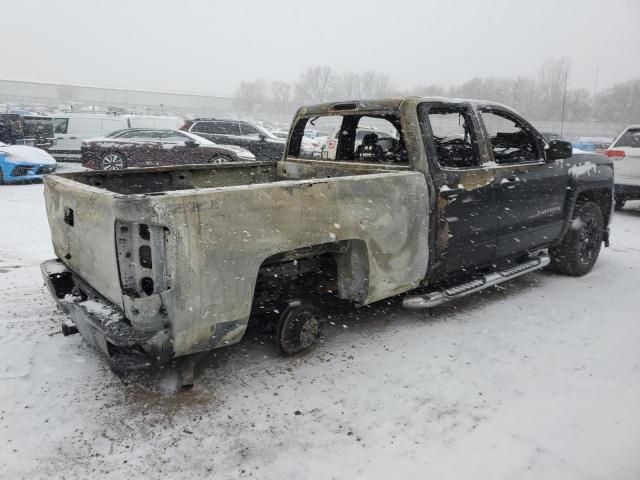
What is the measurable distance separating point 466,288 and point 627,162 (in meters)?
6.87

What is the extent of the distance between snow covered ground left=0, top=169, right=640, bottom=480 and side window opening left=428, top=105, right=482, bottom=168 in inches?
53.3

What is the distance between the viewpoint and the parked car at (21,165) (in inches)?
449

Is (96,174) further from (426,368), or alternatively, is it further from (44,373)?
(426,368)

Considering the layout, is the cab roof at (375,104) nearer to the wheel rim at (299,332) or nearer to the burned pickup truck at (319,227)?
the burned pickup truck at (319,227)

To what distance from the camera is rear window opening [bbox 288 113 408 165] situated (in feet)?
14.0

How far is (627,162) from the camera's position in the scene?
9.19 metres

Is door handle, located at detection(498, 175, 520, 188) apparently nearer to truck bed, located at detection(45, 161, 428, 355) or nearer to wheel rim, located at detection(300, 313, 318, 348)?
truck bed, located at detection(45, 161, 428, 355)

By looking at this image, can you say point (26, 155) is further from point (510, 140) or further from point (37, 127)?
point (510, 140)

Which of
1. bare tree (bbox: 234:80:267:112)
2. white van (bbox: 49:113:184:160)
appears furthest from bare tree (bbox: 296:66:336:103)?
white van (bbox: 49:113:184:160)

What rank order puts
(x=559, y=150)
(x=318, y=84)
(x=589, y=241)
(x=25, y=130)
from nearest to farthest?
(x=559, y=150) → (x=589, y=241) → (x=25, y=130) → (x=318, y=84)

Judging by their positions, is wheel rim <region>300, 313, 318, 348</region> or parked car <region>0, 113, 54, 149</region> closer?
wheel rim <region>300, 313, 318, 348</region>

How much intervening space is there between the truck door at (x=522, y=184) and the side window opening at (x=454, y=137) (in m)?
0.15

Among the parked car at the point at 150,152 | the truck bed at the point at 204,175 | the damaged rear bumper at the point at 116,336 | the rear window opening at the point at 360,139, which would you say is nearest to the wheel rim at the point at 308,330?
the damaged rear bumper at the point at 116,336

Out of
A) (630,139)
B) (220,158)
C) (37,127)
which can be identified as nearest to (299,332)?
(630,139)
